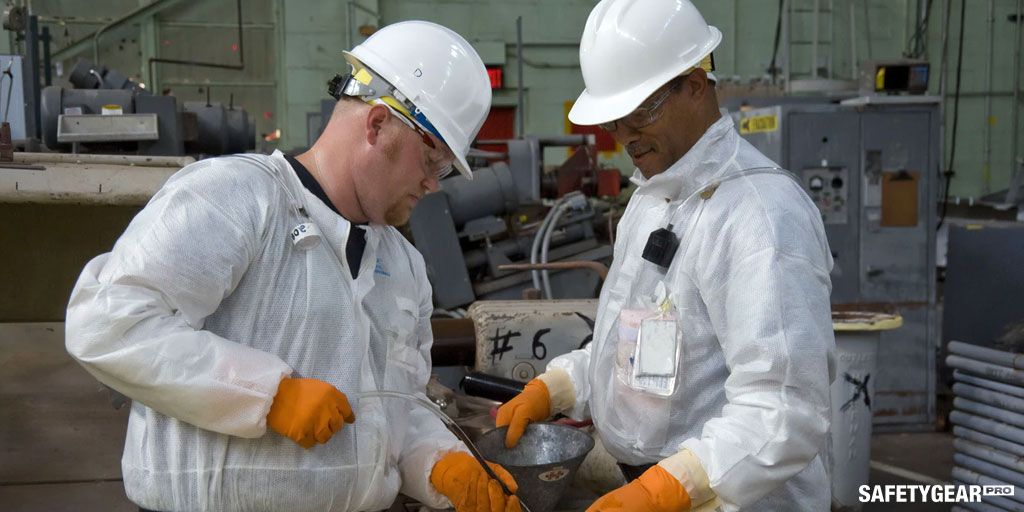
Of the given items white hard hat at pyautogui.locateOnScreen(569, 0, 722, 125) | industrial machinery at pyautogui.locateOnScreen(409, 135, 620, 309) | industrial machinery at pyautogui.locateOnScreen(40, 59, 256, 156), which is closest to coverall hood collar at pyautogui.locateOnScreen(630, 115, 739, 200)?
white hard hat at pyautogui.locateOnScreen(569, 0, 722, 125)

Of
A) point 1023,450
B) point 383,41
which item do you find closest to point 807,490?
point 383,41

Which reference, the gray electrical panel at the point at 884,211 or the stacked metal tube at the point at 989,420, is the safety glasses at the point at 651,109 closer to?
the stacked metal tube at the point at 989,420

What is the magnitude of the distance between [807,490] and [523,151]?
13.1 ft

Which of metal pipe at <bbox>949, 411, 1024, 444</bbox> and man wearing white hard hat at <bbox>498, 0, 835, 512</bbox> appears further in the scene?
metal pipe at <bbox>949, 411, 1024, 444</bbox>

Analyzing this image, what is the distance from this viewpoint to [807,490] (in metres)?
1.49

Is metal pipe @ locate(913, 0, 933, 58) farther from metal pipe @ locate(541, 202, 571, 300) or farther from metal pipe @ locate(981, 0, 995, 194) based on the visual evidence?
metal pipe @ locate(541, 202, 571, 300)

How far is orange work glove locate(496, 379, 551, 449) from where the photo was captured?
1806mm

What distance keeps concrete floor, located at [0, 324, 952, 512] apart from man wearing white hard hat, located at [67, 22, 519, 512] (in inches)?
61.5

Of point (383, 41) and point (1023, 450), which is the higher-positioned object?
point (383, 41)

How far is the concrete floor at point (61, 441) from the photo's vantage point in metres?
2.71

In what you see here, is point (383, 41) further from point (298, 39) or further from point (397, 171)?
point (298, 39)

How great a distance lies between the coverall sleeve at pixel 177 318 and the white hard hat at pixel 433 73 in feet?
1.12

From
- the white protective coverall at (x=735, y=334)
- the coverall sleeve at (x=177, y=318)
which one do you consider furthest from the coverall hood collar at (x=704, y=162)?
the coverall sleeve at (x=177, y=318)

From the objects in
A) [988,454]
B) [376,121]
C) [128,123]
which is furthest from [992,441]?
[128,123]
